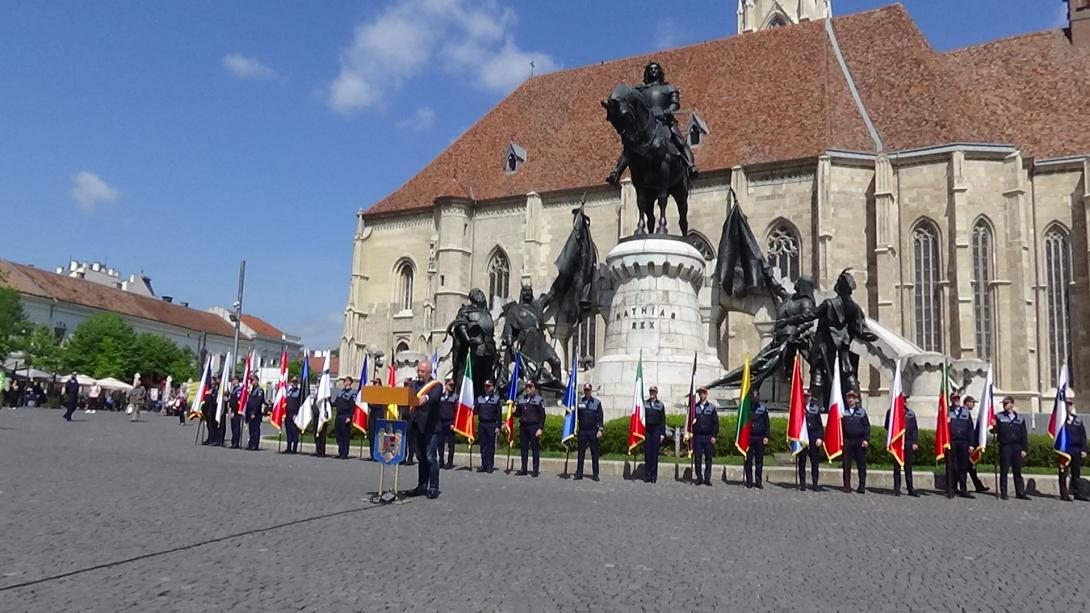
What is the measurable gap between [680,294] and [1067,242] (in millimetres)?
21339

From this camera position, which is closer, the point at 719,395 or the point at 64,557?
the point at 64,557

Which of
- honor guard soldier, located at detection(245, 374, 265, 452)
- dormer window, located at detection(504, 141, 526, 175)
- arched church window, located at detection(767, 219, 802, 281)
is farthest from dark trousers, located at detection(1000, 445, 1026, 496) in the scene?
dormer window, located at detection(504, 141, 526, 175)

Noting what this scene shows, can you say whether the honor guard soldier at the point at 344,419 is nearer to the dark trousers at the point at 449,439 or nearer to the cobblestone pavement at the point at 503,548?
the dark trousers at the point at 449,439

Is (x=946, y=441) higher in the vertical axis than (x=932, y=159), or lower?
lower

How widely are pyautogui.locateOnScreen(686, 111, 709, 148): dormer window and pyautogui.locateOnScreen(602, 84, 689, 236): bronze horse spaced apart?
758 inches

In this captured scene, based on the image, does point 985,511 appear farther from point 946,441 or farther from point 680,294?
point 680,294

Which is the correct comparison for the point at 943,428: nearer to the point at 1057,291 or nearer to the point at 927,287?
the point at 927,287

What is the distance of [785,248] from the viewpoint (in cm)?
3170

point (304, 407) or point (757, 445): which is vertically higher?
point (304, 407)

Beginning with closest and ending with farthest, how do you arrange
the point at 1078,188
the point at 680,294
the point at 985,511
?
the point at 985,511 < the point at 680,294 < the point at 1078,188

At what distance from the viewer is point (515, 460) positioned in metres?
13.4

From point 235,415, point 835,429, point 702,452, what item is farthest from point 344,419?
point 835,429

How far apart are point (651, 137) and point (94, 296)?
193 ft

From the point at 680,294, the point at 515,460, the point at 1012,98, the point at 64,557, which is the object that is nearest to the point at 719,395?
the point at 680,294
